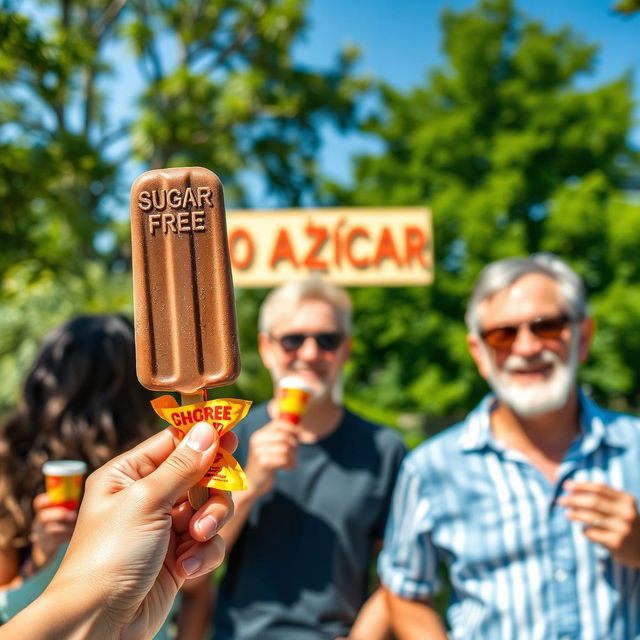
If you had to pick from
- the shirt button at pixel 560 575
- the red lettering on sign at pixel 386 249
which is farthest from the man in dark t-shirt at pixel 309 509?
the red lettering on sign at pixel 386 249

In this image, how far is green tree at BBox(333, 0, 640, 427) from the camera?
607 inches

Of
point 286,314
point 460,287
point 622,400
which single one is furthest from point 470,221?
point 286,314

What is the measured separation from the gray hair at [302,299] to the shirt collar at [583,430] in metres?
0.75

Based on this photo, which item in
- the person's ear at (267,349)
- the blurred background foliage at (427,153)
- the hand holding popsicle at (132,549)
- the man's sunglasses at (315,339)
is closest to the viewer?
the hand holding popsicle at (132,549)

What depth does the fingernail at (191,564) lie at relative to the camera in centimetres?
141

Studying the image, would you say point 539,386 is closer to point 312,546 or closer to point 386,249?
point 312,546

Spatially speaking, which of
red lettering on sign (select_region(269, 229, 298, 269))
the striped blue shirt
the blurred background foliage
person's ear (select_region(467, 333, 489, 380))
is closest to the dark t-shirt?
the striped blue shirt

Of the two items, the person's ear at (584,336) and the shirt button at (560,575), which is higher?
the person's ear at (584,336)

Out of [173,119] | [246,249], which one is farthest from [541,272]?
[173,119]

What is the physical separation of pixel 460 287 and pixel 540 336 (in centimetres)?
1357

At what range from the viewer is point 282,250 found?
13.2 feet

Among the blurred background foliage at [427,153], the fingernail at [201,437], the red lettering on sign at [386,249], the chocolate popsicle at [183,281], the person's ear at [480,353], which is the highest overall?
the blurred background foliage at [427,153]

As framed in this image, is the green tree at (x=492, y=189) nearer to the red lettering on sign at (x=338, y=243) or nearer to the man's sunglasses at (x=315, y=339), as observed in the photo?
the red lettering on sign at (x=338, y=243)

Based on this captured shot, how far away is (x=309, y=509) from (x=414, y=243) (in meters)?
2.18
